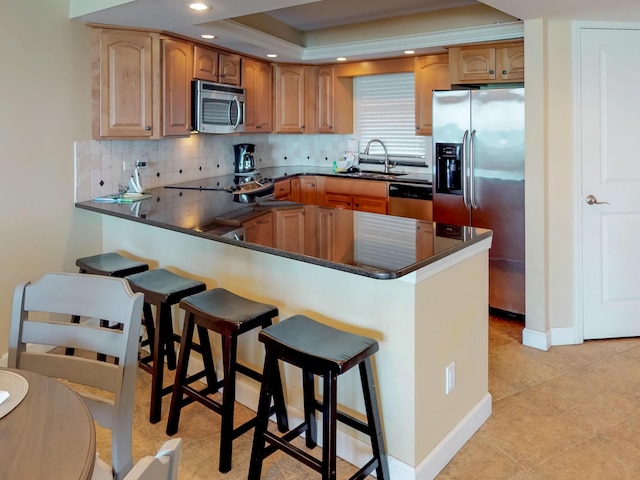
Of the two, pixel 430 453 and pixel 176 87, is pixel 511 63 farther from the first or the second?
pixel 430 453

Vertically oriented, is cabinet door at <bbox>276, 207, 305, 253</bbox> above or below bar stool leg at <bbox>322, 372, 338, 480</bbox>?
above

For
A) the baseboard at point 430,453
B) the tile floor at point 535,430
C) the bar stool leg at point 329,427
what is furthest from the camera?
the tile floor at point 535,430

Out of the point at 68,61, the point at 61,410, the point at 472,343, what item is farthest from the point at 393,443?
the point at 68,61

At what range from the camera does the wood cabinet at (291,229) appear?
2154 millimetres

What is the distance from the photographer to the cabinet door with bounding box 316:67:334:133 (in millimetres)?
5652

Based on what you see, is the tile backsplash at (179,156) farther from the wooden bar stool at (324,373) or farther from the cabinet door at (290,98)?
the wooden bar stool at (324,373)

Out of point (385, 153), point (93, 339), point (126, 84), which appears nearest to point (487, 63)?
point (385, 153)

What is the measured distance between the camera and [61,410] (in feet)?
3.77

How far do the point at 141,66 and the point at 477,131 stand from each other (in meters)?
2.54

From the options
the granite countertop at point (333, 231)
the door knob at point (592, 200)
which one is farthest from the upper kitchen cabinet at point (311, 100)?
the door knob at point (592, 200)

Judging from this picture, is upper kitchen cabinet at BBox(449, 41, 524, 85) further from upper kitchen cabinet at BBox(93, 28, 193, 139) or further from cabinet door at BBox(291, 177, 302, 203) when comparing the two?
upper kitchen cabinet at BBox(93, 28, 193, 139)

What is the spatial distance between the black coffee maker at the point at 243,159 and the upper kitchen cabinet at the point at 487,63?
2.20m

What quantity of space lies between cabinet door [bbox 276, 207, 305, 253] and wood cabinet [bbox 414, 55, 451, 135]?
2.38m

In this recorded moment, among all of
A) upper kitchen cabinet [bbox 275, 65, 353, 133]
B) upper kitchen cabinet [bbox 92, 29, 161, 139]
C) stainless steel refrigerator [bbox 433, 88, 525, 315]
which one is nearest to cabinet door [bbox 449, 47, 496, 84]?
stainless steel refrigerator [bbox 433, 88, 525, 315]
